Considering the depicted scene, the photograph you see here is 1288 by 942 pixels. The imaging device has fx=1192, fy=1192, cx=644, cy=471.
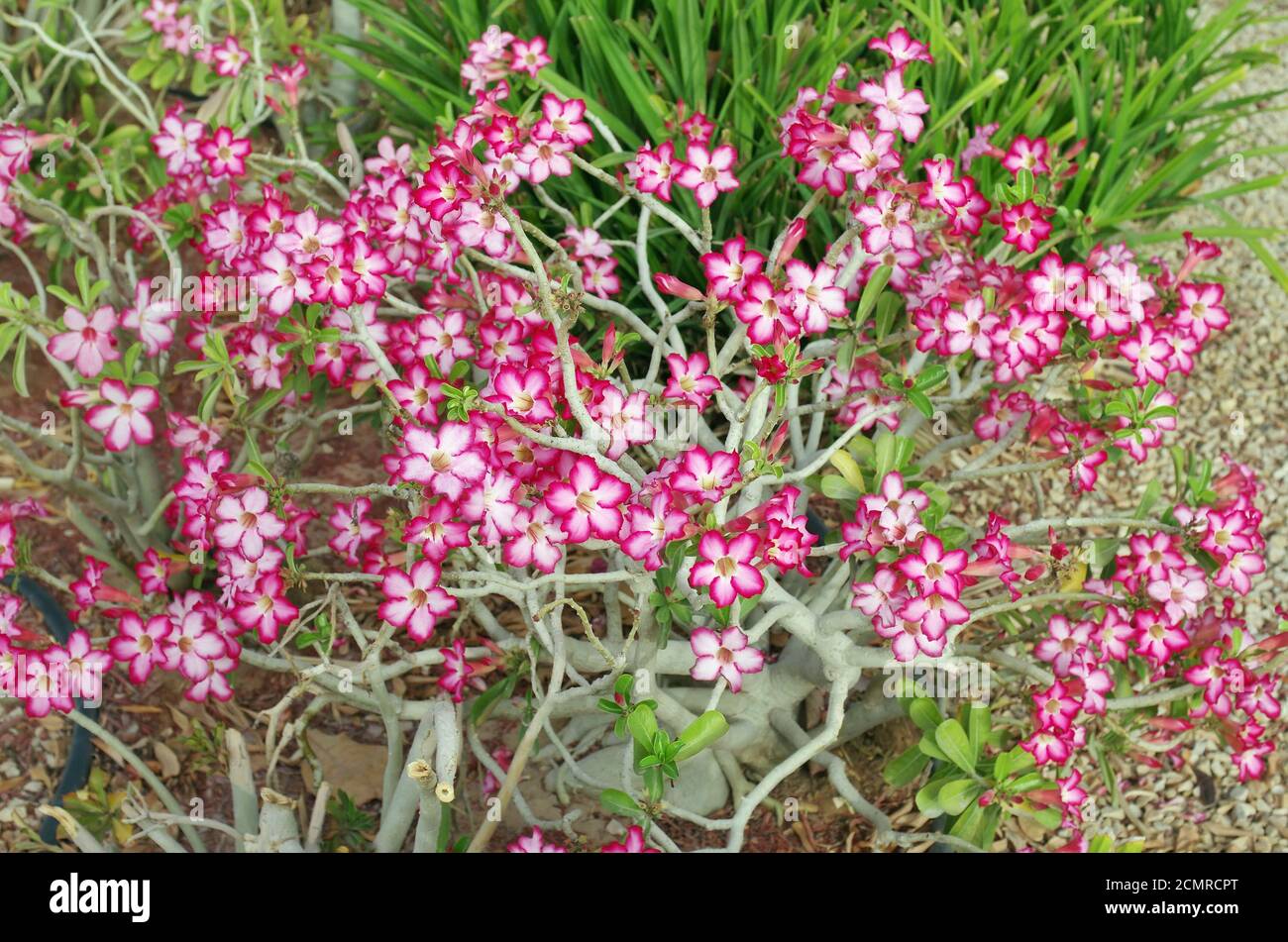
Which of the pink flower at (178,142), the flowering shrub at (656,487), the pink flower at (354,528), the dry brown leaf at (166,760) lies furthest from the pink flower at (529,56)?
the dry brown leaf at (166,760)

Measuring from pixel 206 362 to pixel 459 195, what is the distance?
0.56 meters

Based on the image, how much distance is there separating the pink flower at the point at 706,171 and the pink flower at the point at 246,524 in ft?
2.34

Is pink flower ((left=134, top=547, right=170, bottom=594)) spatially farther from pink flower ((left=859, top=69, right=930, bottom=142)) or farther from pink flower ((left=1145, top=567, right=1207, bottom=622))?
pink flower ((left=1145, top=567, right=1207, bottom=622))

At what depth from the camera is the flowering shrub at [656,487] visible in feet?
4.69

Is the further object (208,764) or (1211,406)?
(1211,406)

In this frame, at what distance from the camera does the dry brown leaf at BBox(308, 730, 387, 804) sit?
2.02 meters

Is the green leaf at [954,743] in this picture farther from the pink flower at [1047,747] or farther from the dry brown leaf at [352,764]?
the dry brown leaf at [352,764]

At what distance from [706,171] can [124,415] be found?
934mm

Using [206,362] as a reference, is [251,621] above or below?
below

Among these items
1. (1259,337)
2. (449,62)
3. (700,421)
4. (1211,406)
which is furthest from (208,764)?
(1259,337)

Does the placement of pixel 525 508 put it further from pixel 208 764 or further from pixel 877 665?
pixel 208 764

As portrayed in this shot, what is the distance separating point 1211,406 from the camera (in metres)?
2.64

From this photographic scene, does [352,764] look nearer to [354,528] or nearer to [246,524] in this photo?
[354,528]

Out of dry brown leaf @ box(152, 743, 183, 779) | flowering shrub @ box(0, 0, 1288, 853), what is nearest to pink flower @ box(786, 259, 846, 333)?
flowering shrub @ box(0, 0, 1288, 853)
